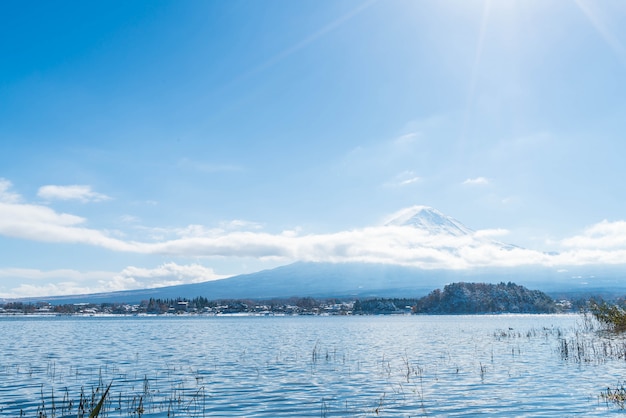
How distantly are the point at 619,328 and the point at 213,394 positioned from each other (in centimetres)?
4774

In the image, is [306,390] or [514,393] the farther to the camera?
[306,390]

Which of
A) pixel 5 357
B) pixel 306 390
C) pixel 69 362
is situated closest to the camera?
pixel 306 390

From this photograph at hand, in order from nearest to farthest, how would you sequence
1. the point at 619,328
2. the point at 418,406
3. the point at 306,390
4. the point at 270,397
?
1. the point at 418,406
2. the point at 270,397
3. the point at 306,390
4. the point at 619,328

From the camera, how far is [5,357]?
39.7 metres

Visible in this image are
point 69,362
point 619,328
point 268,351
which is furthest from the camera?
point 619,328

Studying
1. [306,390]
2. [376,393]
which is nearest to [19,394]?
[306,390]

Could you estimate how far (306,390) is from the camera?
24.3 meters

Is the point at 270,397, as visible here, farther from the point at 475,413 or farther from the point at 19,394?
A: the point at 19,394

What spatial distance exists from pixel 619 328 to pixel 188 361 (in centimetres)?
4424

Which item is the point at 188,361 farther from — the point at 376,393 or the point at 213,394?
the point at 376,393

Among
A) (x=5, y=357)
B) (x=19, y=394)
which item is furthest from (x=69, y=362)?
(x=19, y=394)

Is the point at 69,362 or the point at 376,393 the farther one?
the point at 69,362

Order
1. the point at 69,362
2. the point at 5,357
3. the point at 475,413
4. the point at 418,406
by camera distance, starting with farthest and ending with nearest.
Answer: the point at 5,357 → the point at 69,362 → the point at 418,406 → the point at 475,413

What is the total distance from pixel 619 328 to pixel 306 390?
43887mm
